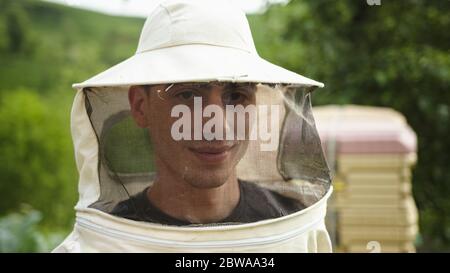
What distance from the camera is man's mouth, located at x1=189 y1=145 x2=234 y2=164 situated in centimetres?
158

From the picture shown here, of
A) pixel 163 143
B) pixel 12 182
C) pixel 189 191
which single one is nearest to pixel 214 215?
pixel 189 191

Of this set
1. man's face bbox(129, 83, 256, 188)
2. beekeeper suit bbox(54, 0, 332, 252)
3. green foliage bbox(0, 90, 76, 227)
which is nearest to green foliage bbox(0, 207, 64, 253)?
beekeeper suit bbox(54, 0, 332, 252)

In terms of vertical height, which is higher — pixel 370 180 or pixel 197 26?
pixel 197 26

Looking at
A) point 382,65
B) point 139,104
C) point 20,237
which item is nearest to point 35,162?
point 20,237

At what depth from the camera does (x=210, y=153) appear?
5.20 feet

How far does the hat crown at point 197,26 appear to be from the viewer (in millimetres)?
1621

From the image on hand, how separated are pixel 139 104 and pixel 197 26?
240 millimetres

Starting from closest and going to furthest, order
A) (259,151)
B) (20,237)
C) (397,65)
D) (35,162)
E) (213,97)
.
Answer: (213,97) → (259,151) → (20,237) → (397,65) → (35,162)

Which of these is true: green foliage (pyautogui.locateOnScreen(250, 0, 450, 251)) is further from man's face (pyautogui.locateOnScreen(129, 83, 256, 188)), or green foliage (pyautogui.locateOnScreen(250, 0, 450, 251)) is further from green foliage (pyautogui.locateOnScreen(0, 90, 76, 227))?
green foliage (pyautogui.locateOnScreen(0, 90, 76, 227))

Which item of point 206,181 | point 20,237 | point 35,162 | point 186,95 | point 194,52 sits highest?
point 194,52

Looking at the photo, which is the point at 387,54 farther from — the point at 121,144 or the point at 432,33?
the point at 121,144

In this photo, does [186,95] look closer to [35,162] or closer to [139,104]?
[139,104]
